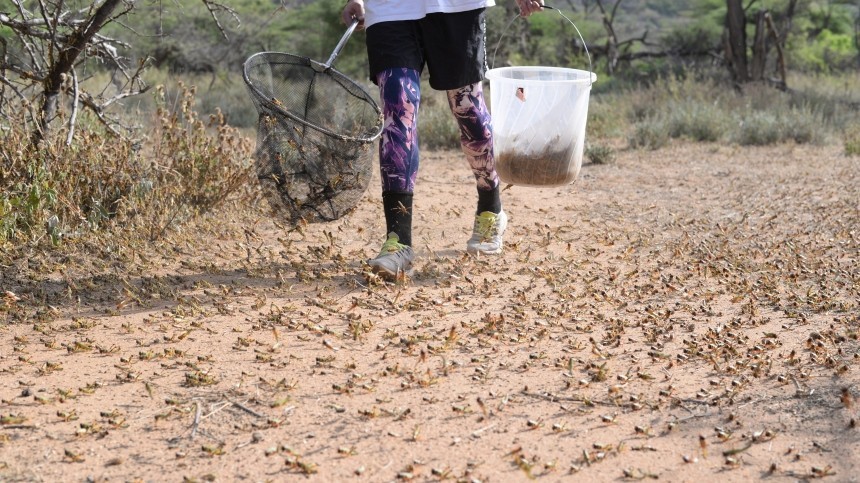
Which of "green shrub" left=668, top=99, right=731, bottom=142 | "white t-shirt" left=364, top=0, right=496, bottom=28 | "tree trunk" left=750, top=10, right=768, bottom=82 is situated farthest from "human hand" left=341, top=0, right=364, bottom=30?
"tree trunk" left=750, top=10, right=768, bottom=82

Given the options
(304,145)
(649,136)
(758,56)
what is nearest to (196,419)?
(304,145)

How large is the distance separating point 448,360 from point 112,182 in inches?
88.7

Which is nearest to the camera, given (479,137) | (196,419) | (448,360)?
(196,419)

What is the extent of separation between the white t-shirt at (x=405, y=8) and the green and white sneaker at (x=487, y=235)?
3.26 ft

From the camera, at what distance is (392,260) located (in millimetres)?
4102

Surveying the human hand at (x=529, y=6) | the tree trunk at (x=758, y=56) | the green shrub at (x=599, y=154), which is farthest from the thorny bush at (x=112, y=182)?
the tree trunk at (x=758, y=56)

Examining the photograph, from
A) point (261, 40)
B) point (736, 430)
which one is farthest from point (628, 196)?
point (261, 40)

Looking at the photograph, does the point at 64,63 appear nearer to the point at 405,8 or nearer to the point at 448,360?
the point at 405,8

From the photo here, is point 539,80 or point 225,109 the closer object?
point 539,80

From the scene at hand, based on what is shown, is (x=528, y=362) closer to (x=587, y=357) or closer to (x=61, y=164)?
(x=587, y=357)

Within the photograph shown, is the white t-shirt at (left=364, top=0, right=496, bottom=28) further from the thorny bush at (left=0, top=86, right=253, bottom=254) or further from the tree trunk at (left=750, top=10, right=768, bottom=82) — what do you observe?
the tree trunk at (left=750, top=10, right=768, bottom=82)

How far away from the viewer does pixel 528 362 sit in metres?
3.30

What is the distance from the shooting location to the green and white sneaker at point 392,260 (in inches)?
161

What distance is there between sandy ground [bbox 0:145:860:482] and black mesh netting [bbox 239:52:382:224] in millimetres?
312
